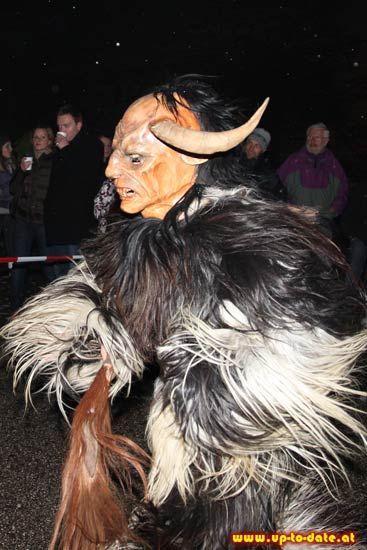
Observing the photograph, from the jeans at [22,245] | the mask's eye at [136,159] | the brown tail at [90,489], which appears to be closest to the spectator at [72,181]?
the jeans at [22,245]

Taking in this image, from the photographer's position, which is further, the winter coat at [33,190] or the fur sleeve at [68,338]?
the winter coat at [33,190]

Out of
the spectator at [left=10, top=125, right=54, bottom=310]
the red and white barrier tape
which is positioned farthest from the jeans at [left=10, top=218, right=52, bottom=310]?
the red and white barrier tape

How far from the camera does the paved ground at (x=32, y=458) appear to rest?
3.31m

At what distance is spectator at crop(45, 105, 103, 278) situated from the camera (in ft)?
18.2

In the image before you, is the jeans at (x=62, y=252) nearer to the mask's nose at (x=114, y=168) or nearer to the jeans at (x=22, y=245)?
the jeans at (x=22, y=245)

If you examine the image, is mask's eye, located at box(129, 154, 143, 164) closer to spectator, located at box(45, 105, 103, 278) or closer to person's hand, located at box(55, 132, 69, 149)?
spectator, located at box(45, 105, 103, 278)

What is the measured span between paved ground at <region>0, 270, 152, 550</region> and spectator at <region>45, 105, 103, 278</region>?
1.37 m

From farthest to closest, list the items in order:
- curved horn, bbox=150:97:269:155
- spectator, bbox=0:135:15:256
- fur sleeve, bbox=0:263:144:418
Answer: spectator, bbox=0:135:15:256 → fur sleeve, bbox=0:263:144:418 → curved horn, bbox=150:97:269:155

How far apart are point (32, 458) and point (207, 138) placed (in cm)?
266

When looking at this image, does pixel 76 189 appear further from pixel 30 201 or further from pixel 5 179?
pixel 5 179

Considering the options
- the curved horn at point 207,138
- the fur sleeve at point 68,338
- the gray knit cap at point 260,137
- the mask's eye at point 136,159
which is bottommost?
the fur sleeve at point 68,338

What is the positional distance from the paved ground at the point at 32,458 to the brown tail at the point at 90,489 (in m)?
1.16

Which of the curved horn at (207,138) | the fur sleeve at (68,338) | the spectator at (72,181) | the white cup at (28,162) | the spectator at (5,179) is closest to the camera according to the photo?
the curved horn at (207,138)

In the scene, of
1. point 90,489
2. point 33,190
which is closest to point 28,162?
point 33,190
